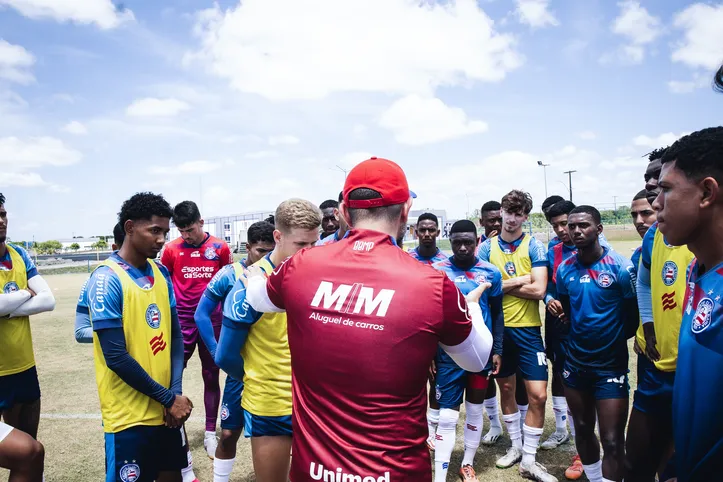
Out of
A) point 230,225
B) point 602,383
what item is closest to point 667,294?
point 602,383

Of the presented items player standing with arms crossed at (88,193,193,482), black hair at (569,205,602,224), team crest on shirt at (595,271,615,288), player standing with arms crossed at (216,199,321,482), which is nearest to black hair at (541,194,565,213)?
black hair at (569,205,602,224)

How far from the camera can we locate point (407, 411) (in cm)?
185

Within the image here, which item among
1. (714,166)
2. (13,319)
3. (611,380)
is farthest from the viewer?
(13,319)

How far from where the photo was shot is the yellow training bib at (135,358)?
2996mm

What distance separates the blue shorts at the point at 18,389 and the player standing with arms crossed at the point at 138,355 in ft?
5.52

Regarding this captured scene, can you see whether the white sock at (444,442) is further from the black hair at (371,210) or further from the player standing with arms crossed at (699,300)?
the black hair at (371,210)

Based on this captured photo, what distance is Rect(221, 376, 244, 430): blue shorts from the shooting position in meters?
3.74

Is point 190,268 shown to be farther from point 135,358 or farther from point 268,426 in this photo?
point 268,426

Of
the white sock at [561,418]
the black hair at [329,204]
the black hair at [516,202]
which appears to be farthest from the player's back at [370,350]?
the black hair at [329,204]

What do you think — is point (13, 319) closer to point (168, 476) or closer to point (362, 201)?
point (168, 476)

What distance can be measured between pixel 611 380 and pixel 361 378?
10.1ft

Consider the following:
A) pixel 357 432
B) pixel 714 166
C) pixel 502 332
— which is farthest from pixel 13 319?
pixel 714 166

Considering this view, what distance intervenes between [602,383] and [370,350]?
10.1ft

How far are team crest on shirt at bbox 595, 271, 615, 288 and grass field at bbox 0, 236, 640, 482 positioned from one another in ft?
6.91
